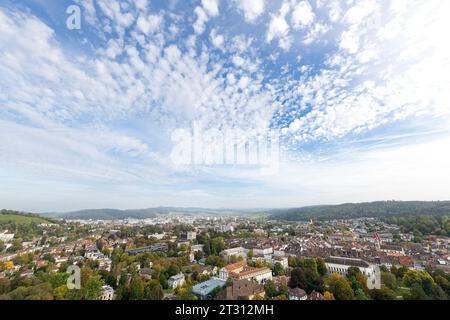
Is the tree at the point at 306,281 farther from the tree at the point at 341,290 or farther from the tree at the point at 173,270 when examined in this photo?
the tree at the point at 173,270

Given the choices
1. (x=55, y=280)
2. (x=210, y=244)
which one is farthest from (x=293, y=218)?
(x=55, y=280)

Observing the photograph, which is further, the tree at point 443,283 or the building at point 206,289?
the tree at point 443,283

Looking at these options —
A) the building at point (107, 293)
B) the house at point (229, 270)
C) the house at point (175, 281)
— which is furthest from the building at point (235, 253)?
the building at point (107, 293)

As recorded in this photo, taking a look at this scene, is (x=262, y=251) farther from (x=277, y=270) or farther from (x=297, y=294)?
(x=297, y=294)

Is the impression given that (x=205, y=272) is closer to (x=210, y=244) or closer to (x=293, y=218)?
(x=210, y=244)

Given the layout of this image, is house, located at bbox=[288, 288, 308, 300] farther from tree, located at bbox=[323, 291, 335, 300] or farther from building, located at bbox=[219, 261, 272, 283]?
building, located at bbox=[219, 261, 272, 283]
